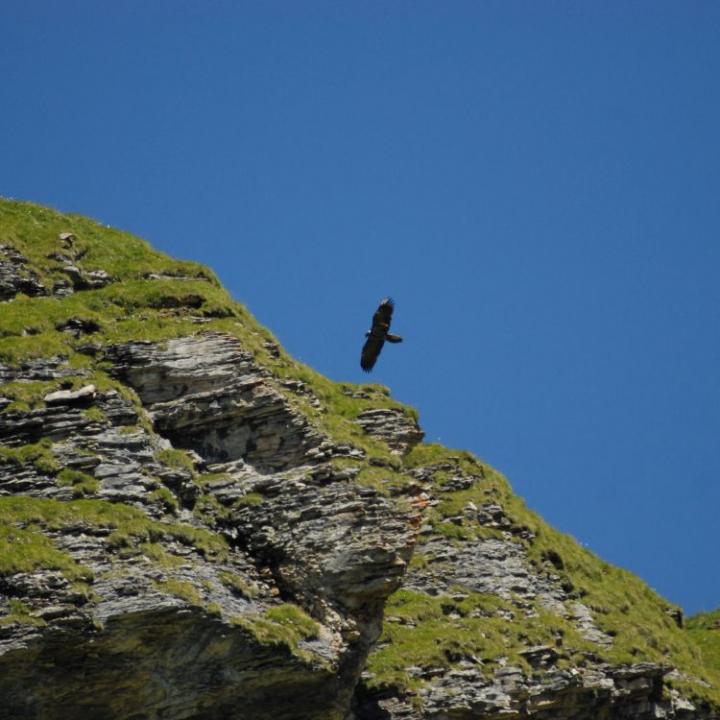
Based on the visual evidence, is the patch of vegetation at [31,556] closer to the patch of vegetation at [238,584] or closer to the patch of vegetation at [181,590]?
the patch of vegetation at [181,590]

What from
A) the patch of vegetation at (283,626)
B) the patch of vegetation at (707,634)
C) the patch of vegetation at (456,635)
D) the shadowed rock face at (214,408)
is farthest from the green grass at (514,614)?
the shadowed rock face at (214,408)

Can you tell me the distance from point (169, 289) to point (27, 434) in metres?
11.3

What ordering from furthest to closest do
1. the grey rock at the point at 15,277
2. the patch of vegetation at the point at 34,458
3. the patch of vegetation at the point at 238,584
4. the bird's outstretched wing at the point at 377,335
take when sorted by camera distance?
the bird's outstretched wing at the point at 377,335 → the grey rock at the point at 15,277 → the patch of vegetation at the point at 34,458 → the patch of vegetation at the point at 238,584

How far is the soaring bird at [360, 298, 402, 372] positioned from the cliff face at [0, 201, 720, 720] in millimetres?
1871

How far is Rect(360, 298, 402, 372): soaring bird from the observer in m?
70.9

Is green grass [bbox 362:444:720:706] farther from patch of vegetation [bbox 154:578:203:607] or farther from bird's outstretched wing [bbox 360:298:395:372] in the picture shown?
patch of vegetation [bbox 154:578:203:607]

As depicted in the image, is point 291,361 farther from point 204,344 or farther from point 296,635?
point 296,635

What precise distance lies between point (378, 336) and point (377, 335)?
59 mm

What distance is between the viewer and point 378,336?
7181 cm

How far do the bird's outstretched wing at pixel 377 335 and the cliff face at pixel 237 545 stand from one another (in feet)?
6.12

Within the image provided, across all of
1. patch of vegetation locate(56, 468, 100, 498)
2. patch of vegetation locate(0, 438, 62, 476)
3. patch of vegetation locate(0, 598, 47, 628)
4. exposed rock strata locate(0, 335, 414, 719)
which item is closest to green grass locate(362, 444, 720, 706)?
Result: exposed rock strata locate(0, 335, 414, 719)

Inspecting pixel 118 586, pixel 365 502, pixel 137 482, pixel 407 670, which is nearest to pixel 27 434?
pixel 137 482

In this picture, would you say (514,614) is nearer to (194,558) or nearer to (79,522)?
(194,558)

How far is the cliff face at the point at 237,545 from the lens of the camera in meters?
50.0
